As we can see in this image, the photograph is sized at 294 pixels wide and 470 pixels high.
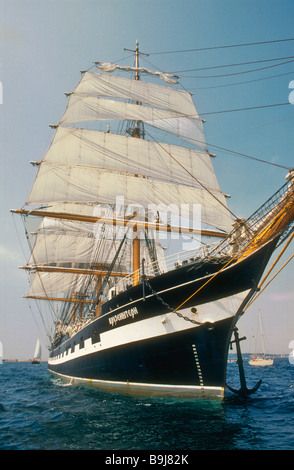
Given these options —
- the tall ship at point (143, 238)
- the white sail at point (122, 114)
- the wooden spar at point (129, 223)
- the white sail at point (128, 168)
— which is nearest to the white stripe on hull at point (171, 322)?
the tall ship at point (143, 238)

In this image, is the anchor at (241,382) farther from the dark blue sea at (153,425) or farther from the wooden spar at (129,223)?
the wooden spar at (129,223)

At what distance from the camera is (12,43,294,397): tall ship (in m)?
8.69

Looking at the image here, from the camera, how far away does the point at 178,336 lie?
8977 mm

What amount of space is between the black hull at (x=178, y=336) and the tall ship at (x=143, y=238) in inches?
1.3

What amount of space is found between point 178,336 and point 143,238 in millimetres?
14616

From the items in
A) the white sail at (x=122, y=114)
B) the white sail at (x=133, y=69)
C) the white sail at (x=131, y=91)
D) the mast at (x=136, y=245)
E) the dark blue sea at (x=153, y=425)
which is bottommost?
the dark blue sea at (x=153, y=425)

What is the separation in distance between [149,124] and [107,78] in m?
5.70

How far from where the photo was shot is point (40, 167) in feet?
64.6

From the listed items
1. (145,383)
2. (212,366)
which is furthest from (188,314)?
(145,383)

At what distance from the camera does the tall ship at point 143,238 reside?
28.5 ft

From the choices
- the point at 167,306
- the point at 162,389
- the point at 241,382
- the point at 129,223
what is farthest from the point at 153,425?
the point at 129,223

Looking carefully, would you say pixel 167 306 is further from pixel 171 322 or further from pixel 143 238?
pixel 143 238

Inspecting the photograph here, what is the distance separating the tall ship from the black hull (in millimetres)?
34

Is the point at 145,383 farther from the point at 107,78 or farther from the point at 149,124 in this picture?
the point at 107,78
